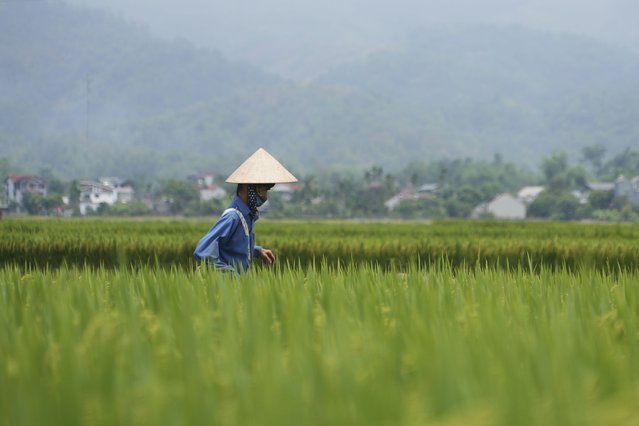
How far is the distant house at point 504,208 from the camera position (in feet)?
426

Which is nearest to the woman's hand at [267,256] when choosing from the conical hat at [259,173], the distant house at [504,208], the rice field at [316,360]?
the conical hat at [259,173]

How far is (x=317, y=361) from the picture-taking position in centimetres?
214

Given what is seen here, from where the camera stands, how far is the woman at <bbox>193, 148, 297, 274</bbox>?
5.65 m

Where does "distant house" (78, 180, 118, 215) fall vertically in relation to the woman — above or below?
below

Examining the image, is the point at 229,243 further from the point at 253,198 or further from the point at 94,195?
the point at 94,195

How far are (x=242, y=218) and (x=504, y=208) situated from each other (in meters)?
129

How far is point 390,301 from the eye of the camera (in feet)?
12.6

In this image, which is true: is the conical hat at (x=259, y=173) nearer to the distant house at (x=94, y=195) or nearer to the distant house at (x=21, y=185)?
the distant house at (x=21, y=185)

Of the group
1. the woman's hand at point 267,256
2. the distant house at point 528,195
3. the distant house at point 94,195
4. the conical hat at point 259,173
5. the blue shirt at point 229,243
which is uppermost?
the conical hat at point 259,173

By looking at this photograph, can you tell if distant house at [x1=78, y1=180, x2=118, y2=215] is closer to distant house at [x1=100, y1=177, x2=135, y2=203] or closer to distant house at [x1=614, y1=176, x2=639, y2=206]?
distant house at [x1=100, y1=177, x2=135, y2=203]

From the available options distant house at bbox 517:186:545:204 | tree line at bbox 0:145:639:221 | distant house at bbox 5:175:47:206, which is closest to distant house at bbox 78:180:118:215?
tree line at bbox 0:145:639:221

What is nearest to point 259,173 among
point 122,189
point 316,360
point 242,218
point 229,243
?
point 242,218

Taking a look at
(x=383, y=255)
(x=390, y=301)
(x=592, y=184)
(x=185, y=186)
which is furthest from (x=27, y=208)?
(x=390, y=301)

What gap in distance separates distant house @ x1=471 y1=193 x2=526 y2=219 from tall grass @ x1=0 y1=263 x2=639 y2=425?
421 ft
